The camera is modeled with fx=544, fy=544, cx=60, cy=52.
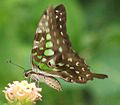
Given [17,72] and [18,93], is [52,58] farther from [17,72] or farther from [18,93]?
[17,72]

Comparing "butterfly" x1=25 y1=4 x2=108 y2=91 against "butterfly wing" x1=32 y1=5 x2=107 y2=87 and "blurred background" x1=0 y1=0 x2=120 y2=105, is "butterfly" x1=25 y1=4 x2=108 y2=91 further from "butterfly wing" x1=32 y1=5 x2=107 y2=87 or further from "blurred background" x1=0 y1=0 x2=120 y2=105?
"blurred background" x1=0 y1=0 x2=120 y2=105

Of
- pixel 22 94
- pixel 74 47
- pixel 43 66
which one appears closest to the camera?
pixel 22 94

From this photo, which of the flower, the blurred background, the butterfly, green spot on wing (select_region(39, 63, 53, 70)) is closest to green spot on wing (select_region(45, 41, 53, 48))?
the butterfly

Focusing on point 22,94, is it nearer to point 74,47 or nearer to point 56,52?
point 56,52

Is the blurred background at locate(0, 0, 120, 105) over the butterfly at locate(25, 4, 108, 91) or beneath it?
over

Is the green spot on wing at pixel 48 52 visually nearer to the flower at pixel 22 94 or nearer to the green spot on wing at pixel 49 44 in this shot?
the green spot on wing at pixel 49 44

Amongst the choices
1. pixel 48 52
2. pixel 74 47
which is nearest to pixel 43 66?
pixel 48 52

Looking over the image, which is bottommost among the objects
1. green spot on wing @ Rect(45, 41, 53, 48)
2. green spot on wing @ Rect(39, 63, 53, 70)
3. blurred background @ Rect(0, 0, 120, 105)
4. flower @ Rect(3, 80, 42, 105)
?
flower @ Rect(3, 80, 42, 105)
